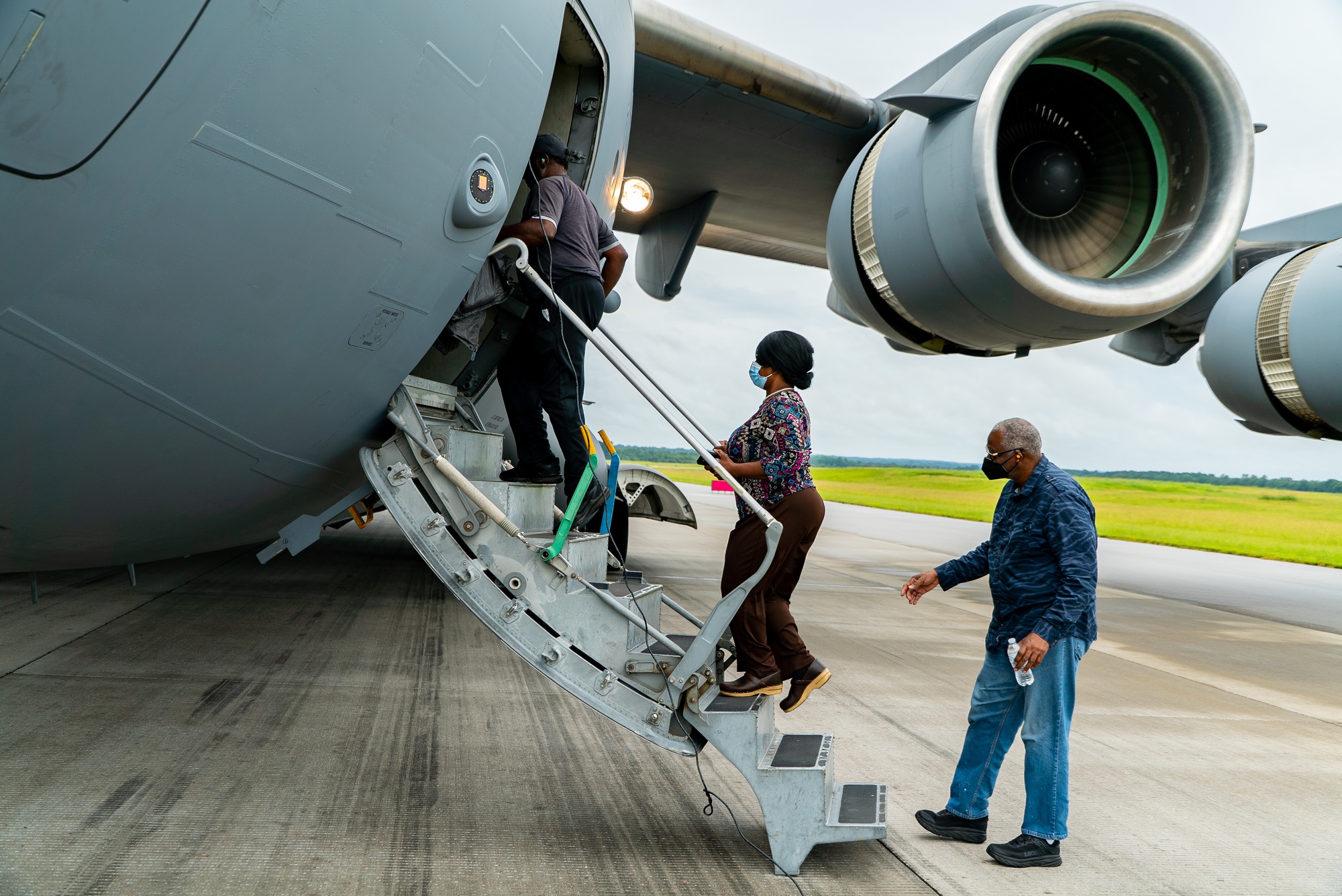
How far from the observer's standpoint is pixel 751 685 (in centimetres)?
291

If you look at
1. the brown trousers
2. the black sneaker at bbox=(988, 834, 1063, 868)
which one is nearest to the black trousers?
the brown trousers

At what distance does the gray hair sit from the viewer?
3.04 meters

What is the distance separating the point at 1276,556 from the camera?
17828mm

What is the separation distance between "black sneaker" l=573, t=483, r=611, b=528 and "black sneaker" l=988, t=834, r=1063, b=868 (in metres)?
1.99

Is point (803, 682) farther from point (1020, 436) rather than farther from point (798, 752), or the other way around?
point (1020, 436)

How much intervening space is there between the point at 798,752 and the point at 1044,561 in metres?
1.08

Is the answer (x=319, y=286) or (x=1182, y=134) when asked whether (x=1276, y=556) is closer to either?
(x=1182, y=134)

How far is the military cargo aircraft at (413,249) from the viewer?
222 cm

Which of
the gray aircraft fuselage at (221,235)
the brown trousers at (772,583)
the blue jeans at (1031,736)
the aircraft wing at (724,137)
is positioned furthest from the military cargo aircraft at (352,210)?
the blue jeans at (1031,736)

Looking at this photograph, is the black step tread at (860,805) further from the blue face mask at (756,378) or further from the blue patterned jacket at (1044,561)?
the blue face mask at (756,378)

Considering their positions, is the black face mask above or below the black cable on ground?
above

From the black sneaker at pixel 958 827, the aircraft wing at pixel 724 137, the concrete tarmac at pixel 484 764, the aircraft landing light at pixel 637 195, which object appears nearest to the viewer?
the concrete tarmac at pixel 484 764

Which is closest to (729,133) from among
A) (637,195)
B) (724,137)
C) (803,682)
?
(724,137)

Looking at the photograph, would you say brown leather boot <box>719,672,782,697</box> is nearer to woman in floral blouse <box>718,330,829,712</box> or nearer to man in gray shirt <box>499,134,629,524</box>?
woman in floral blouse <box>718,330,829,712</box>
